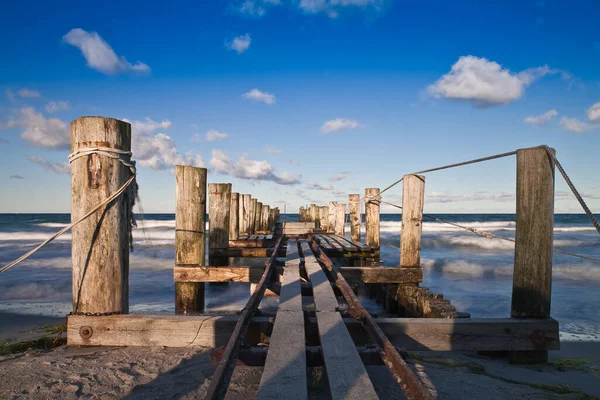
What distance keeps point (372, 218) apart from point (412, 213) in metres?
3.25

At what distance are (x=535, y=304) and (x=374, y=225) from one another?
5487 millimetres

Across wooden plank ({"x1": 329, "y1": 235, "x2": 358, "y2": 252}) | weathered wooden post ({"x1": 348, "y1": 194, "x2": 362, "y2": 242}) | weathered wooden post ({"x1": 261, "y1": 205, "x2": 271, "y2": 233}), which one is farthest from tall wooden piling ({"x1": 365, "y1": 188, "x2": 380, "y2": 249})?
weathered wooden post ({"x1": 261, "y1": 205, "x2": 271, "y2": 233})

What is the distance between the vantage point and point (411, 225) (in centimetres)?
553

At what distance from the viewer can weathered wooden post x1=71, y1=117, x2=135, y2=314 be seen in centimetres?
317

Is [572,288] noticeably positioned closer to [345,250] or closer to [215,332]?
[345,250]

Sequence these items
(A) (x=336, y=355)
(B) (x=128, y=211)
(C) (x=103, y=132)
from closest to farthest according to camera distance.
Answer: (A) (x=336, y=355) < (C) (x=103, y=132) < (B) (x=128, y=211)

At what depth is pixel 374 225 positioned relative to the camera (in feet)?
28.7

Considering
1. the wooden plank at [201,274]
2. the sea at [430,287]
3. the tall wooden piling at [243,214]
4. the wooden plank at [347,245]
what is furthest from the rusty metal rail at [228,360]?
the tall wooden piling at [243,214]

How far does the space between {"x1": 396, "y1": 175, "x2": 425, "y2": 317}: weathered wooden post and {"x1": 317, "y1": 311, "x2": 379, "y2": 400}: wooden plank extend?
10.1 feet

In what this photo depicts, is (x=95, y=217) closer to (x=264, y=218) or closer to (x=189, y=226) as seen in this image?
(x=189, y=226)

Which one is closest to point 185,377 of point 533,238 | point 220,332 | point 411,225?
point 220,332

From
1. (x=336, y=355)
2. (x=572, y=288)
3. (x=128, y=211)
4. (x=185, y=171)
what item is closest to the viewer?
(x=336, y=355)

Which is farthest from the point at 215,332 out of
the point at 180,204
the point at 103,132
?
the point at 180,204

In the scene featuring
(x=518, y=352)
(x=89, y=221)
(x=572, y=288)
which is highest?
(x=89, y=221)
